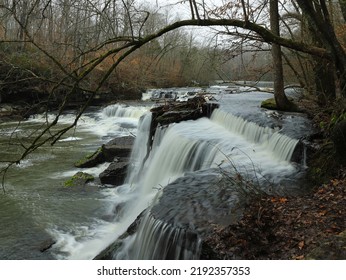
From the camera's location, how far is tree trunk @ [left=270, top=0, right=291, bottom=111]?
1128 centimetres

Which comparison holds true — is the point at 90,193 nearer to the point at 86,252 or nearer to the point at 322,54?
the point at 86,252

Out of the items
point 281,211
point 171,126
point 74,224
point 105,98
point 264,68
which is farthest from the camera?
point 105,98

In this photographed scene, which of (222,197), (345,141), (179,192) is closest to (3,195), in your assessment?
(179,192)

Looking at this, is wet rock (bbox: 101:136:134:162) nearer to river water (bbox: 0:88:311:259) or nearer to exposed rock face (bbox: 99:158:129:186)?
river water (bbox: 0:88:311:259)

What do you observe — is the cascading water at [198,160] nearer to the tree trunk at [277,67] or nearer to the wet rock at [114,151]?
A: the wet rock at [114,151]

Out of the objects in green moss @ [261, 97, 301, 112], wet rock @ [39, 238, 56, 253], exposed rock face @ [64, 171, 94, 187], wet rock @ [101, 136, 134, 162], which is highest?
green moss @ [261, 97, 301, 112]

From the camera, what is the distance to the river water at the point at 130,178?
7270mm

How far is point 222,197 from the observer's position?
19.1 ft

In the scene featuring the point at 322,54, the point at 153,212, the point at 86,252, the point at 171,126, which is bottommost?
the point at 86,252

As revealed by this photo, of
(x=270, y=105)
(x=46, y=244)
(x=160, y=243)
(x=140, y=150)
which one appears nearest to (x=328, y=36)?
(x=160, y=243)

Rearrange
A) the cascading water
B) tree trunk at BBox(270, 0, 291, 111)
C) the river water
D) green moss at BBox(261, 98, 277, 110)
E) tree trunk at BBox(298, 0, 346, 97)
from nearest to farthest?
the cascading water
tree trunk at BBox(298, 0, 346, 97)
the river water
tree trunk at BBox(270, 0, 291, 111)
green moss at BBox(261, 98, 277, 110)

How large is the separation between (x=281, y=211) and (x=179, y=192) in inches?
69.7

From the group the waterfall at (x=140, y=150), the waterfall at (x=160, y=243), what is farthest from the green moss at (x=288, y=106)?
the waterfall at (x=160, y=243)

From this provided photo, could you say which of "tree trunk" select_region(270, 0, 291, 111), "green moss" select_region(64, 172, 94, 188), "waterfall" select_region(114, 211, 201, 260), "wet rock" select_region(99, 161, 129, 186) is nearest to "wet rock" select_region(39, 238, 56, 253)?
"waterfall" select_region(114, 211, 201, 260)
